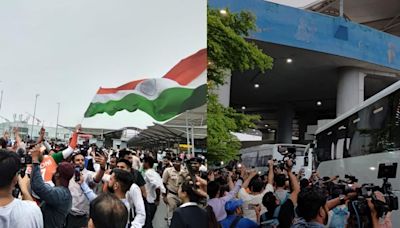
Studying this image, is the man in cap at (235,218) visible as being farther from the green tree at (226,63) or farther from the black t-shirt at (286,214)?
the green tree at (226,63)

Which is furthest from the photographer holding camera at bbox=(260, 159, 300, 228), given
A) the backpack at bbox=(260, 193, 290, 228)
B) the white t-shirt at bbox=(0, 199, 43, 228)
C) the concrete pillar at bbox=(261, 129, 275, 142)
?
the white t-shirt at bbox=(0, 199, 43, 228)

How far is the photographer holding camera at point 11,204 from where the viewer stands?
1.20m

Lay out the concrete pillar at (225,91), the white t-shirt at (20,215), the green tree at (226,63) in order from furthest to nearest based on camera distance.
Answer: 1. the concrete pillar at (225,91)
2. the green tree at (226,63)
3. the white t-shirt at (20,215)

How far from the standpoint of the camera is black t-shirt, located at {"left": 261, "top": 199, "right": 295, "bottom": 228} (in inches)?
88.0

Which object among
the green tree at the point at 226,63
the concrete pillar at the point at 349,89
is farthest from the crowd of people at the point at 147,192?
the concrete pillar at the point at 349,89

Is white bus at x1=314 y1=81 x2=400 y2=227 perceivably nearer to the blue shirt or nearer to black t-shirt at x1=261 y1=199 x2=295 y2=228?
black t-shirt at x1=261 y1=199 x2=295 y2=228

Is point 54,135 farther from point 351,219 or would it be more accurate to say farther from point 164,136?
point 351,219

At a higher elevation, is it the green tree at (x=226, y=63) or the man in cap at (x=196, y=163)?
the green tree at (x=226, y=63)

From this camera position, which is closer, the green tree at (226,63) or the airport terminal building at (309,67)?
the green tree at (226,63)

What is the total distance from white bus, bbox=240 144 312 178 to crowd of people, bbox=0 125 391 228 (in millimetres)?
39

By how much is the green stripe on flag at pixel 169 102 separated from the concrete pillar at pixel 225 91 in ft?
0.67

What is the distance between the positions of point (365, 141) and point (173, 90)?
123 cm

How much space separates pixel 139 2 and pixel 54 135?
0.74m

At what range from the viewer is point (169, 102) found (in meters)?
1.84
